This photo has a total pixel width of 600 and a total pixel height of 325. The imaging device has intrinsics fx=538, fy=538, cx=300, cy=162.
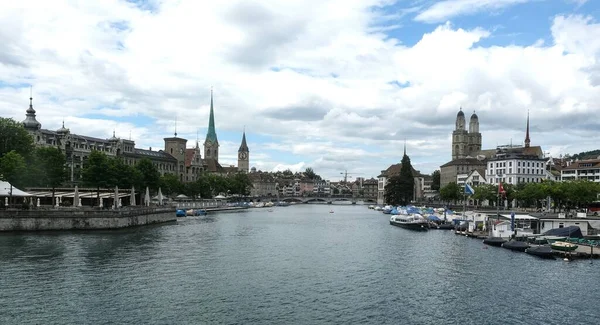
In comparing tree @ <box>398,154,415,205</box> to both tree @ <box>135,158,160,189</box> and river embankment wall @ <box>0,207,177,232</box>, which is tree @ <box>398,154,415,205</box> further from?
river embankment wall @ <box>0,207,177,232</box>

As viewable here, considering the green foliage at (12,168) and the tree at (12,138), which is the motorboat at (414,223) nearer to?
the green foliage at (12,168)

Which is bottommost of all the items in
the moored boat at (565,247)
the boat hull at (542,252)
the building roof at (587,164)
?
the boat hull at (542,252)

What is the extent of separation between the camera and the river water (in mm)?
31719

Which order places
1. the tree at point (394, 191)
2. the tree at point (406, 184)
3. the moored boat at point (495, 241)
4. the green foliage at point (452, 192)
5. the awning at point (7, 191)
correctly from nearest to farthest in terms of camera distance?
the moored boat at point (495, 241) → the awning at point (7, 191) → the green foliage at point (452, 192) → the tree at point (406, 184) → the tree at point (394, 191)

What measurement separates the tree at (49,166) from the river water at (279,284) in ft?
126

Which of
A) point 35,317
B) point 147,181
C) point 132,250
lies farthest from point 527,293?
point 147,181

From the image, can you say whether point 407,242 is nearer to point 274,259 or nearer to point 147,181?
point 274,259

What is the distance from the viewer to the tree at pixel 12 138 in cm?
9881

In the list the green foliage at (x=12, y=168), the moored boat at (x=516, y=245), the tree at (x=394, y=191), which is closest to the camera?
the moored boat at (x=516, y=245)

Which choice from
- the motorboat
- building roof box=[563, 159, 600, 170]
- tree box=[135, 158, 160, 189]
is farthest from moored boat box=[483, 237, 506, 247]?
building roof box=[563, 159, 600, 170]

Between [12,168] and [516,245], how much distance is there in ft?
245

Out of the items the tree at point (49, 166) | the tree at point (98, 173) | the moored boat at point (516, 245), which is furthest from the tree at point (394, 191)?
the moored boat at point (516, 245)

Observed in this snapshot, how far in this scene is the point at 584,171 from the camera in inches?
6230

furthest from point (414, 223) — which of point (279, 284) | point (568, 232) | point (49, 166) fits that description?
point (49, 166)
